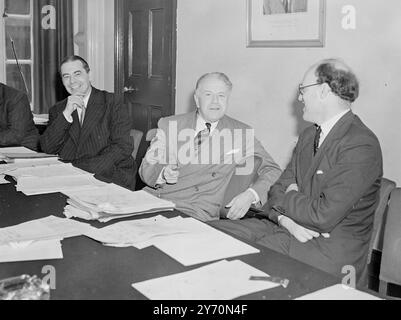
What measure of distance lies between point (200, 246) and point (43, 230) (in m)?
0.52

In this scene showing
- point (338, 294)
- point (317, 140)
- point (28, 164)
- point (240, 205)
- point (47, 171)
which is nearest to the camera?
point (338, 294)

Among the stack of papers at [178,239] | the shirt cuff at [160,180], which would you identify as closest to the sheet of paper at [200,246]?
the stack of papers at [178,239]

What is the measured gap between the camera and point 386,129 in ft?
9.93

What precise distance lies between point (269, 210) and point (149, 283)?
3.79 feet

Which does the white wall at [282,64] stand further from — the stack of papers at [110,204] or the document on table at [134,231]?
the document on table at [134,231]

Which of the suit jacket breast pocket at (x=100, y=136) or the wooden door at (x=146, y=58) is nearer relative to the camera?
the suit jacket breast pocket at (x=100, y=136)

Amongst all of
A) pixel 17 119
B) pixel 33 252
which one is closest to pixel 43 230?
pixel 33 252

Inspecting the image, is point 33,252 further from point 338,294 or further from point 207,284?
point 338,294

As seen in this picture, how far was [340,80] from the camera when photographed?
217cm

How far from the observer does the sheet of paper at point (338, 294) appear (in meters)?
1.22

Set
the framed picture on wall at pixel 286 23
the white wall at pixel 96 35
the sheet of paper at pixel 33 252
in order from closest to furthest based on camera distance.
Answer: the sheet of paper at pixel 33 252, the framed picture on wall at pixel 286 23, the white wall at pixel 96 35

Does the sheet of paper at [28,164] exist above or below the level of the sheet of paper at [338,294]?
above
